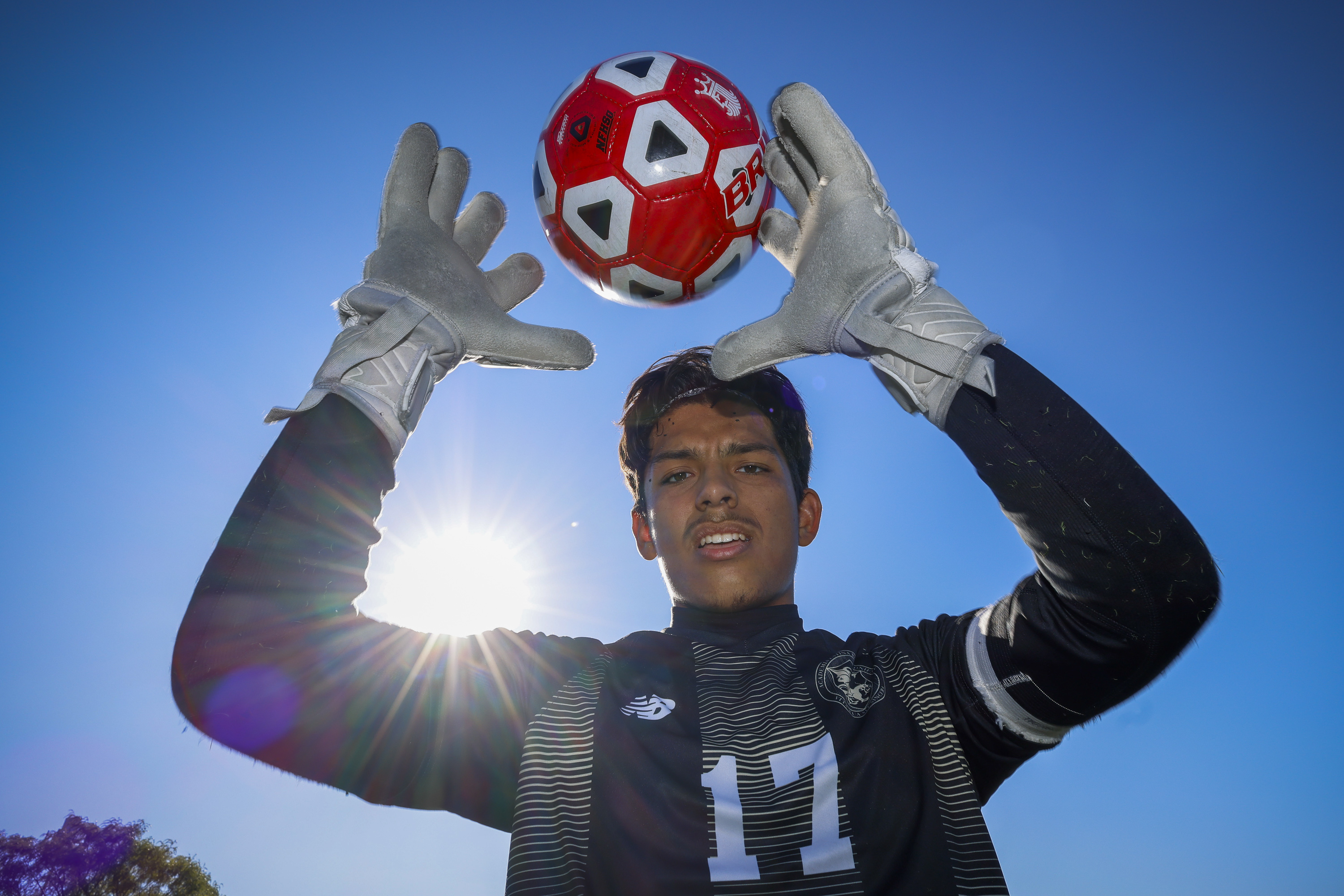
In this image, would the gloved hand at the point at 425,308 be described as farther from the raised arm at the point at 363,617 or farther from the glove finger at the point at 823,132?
the glove finger at the point at 823,132

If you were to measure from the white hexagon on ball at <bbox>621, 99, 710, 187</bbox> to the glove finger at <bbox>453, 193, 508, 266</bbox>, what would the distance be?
589mm

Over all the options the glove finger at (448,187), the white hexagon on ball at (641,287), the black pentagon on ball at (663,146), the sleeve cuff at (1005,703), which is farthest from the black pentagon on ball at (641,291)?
the sleeve cuff at (1005,703)

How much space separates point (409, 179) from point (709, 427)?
1.49 meters

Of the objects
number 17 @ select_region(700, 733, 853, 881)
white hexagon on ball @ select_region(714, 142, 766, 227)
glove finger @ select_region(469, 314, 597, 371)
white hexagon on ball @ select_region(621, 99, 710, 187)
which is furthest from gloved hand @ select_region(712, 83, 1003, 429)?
number 17 @ select_region(700, 733, 853, 881)

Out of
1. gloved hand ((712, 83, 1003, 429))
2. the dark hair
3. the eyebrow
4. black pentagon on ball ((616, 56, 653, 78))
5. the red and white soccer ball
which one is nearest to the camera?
gloved hand ((712, 83, 1003, 429))

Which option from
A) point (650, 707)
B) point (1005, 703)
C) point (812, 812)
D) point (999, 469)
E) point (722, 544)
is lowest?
point (812, 812)

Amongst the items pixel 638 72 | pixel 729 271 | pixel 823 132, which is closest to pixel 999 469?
pixel 823 132

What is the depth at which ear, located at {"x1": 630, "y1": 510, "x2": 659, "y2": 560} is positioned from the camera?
11.1ft

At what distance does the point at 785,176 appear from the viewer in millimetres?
2635

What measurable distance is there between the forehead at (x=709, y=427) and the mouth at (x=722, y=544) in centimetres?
40

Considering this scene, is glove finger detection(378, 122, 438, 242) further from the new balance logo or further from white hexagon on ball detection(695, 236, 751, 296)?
the new balance logo

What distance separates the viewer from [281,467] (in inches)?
81.5

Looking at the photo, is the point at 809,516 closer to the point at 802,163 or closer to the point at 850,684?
the point at 850,684

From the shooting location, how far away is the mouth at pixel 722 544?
9.16ft
